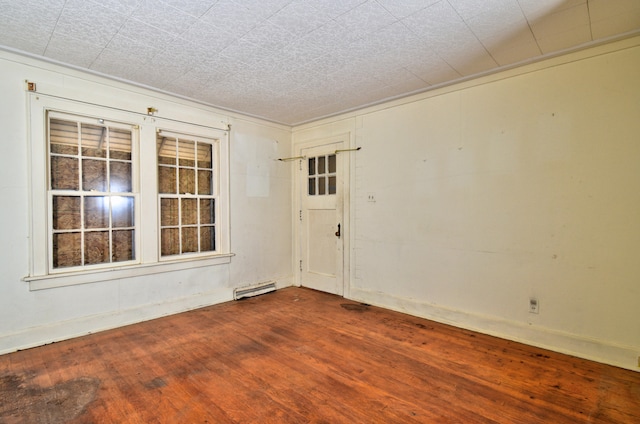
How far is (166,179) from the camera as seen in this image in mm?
3961

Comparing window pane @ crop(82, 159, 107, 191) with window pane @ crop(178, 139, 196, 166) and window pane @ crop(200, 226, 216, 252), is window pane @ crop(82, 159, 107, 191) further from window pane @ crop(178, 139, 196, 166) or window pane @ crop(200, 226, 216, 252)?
window pane @ crop(200, 226, 216, 252)

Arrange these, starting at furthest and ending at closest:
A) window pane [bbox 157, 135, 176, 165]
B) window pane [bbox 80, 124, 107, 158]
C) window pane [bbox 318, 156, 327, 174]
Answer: window pane [bbox 318, 156, 327, 174]
window pane [bbox 157, 135, 176, 165]
window pane [bbox 80, 124, 107, 158]

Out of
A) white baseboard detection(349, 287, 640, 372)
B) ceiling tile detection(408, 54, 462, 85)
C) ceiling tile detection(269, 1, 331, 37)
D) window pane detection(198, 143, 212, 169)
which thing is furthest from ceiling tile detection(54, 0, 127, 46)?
white baseboard detection(349, 287, 640, 372)

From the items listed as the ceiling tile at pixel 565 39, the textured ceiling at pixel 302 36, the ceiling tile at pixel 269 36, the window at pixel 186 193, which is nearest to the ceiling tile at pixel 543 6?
the textured ceiling at pixel 302 36

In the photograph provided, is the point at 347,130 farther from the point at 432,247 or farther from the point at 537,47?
the point at 537,47

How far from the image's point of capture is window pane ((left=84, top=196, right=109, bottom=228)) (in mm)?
3352

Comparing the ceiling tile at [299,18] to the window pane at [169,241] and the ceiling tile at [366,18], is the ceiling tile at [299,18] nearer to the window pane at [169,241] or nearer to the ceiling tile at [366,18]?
the ceiling tile at [366,18]

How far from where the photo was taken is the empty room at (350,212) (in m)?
2.24

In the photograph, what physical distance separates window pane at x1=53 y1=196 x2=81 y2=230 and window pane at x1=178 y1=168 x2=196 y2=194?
1139 millimetres

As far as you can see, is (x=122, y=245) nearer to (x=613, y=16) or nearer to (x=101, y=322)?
(x=101, y=322)

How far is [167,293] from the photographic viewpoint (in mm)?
3873

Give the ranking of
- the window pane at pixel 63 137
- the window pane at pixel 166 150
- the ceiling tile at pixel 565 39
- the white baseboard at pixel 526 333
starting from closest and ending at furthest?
the ceiling tile at pixel 565 39, the white baseboard at pixel 526 333, the window pane at pixel 63 137, the window pane at pixel 166 150

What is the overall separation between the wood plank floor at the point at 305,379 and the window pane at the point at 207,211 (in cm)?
149

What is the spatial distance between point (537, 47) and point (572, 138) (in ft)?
2.92
